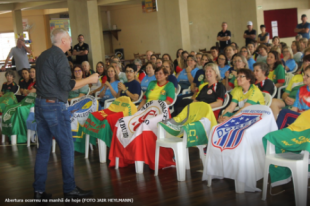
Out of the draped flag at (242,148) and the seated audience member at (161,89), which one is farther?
the seated audience member at (161,89)

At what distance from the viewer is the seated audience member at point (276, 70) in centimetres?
542

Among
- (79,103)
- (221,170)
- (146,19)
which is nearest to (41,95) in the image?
(221,170)

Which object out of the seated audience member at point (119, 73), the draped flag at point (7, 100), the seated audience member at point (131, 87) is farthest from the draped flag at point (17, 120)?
the seated audience member at point (131, 87)

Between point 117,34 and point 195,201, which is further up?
point 117,34

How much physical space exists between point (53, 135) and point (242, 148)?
5.26 feet

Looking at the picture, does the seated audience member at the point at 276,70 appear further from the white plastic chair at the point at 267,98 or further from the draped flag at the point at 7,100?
the draped flag at the point at 7,100

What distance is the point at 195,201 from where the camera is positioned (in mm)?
3004

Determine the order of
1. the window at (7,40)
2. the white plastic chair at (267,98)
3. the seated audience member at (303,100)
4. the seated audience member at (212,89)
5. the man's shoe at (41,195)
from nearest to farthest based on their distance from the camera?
1. the man's shoe at (41,195)
2. the seated audience member at (303,100)
3. the white plastic chair at (267,98)
4. the seated audience member at (212,89)
5. the window at (7,40)

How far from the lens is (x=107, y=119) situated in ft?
15.1

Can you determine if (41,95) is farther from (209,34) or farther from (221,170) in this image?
(209,34)

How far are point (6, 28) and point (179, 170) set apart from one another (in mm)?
15161

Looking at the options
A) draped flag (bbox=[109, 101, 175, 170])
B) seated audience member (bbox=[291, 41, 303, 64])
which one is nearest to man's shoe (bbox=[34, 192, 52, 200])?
draped flag (bbox=[109, 101, 175, 170])

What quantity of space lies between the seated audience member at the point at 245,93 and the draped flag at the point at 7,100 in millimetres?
4619

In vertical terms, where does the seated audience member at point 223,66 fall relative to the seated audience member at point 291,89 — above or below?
above
